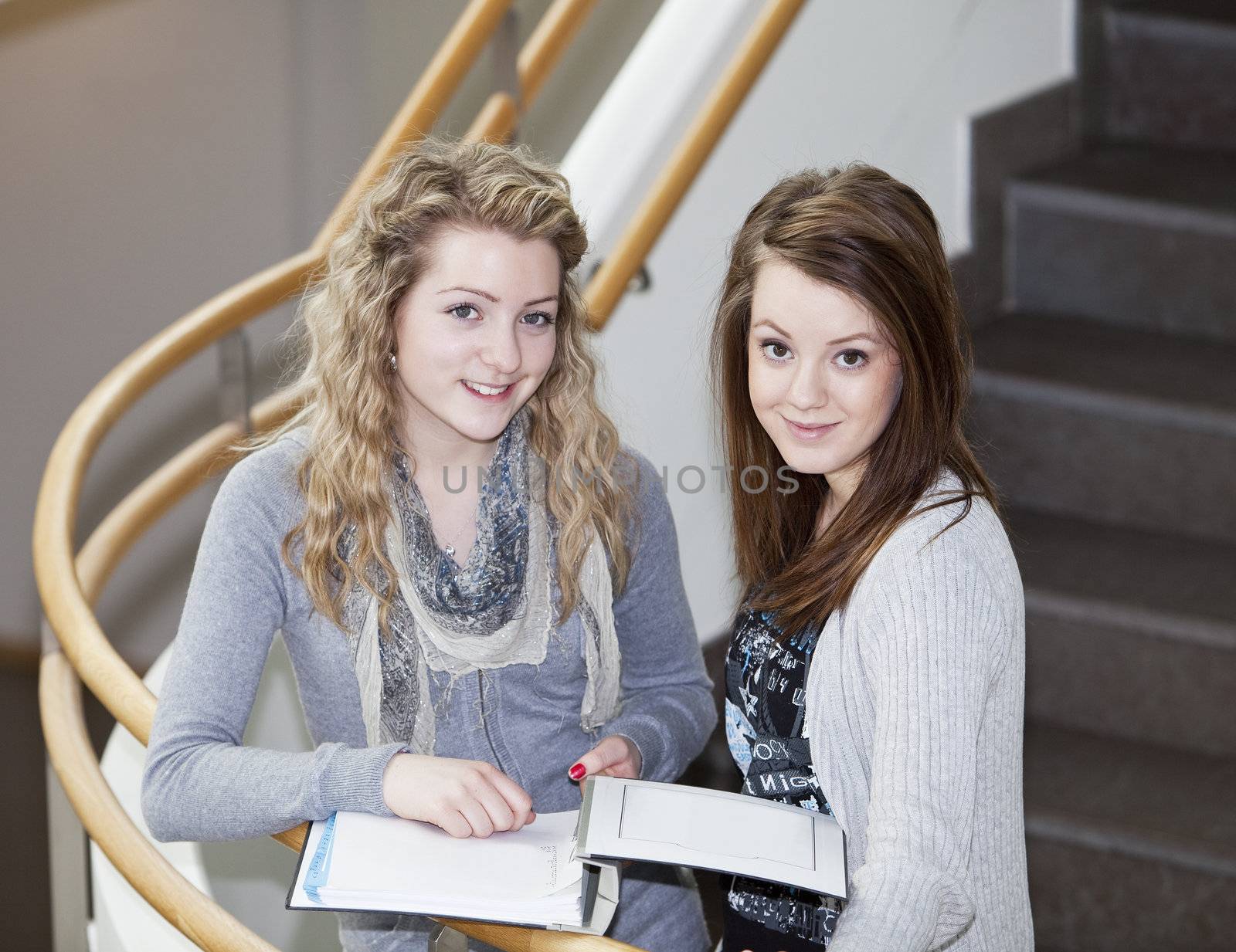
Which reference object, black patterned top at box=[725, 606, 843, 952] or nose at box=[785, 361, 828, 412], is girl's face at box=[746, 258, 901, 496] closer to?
nose at box=[785, 361, 828, 412]

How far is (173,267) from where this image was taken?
454 centimetres

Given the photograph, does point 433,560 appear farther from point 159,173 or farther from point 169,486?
point 159,173

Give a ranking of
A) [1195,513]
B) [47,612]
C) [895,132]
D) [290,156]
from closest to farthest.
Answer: [47,612] → [1195,513] → [895,132] → [290,156]

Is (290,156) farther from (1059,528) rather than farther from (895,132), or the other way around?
(1059,528)

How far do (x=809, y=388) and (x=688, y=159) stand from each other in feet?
4.13

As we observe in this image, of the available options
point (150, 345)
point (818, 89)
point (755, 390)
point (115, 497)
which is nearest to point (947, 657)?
point (755, 390)

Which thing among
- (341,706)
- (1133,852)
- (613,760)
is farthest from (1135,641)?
Result: (341,706)

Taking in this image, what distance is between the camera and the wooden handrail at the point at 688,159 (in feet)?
8.05

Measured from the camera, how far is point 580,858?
130cm

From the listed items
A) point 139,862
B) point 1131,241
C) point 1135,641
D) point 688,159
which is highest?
point 1131,241

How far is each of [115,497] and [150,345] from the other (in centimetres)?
216

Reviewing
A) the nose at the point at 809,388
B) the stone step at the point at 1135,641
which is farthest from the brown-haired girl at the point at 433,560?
the stone step at the point at 1135,641

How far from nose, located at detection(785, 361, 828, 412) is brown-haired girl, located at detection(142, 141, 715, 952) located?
1.09ft

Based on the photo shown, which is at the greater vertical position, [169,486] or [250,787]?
[169,486]
